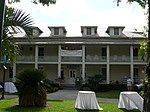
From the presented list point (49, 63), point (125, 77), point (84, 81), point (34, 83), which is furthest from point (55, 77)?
point (34, 83)

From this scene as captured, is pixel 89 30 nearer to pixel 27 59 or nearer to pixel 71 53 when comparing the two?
pixel 71 53

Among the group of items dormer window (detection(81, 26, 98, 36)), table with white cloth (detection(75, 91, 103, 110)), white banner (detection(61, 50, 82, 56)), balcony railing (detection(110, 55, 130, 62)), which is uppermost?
dormer window (detection(81, 26, 98, 36))

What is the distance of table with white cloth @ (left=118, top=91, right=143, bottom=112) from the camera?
42.0ft

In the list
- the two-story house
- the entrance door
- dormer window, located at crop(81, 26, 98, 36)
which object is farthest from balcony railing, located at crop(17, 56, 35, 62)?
dormer window, located at crop(81, 26, 98, 36)

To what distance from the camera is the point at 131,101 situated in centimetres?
1360

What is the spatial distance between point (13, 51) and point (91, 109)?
5886 mm

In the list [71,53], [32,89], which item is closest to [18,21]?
[32,89]

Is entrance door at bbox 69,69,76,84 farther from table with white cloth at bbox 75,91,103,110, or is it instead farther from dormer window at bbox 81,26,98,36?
table with white cloth at bbox 75,91,103,110

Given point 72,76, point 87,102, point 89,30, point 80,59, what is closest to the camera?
point 87,102

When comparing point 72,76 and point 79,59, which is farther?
point 72,76

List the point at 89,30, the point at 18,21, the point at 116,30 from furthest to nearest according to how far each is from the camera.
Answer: the point at 89,30, the point at 116,30, the point at 18,21

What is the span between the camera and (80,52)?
38.3 meters

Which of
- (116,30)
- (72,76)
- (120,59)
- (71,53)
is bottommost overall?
(72,76)

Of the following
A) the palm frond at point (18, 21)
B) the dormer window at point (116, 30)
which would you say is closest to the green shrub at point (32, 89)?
the palm frond at point (18, 21)
